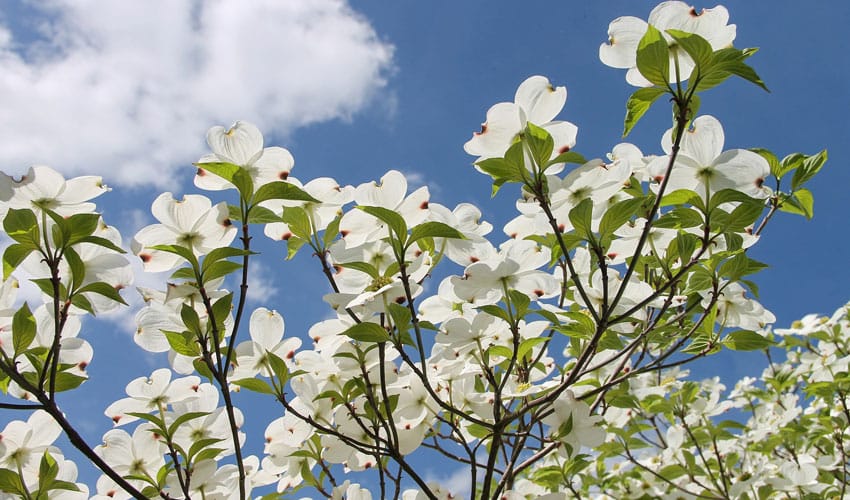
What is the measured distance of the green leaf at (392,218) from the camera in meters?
0.88

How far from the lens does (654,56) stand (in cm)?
83

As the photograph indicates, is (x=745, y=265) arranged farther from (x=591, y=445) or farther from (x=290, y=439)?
(x=290, y=439)

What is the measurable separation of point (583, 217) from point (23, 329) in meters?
0.77

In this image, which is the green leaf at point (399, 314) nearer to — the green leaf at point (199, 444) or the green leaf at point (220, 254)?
the green leaf at point (220, 254)

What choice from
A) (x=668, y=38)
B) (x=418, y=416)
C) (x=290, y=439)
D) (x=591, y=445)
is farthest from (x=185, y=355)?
(x=668, y=38)

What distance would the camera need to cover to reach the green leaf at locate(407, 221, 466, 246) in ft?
2.94

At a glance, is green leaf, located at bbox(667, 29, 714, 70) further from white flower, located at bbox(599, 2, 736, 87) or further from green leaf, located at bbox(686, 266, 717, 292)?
green leaf, located at bbox(686, 266, 717, 292)

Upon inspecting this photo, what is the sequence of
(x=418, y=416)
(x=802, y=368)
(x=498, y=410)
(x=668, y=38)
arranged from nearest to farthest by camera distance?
(x=668, y=38)
(x=498, y=410)
(x=418, y=416)
(x=802, y=368)

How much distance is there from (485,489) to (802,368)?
1.91m

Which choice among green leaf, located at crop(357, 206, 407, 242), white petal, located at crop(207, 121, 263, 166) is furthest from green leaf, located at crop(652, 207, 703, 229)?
white petal, located at crop(207, 121, 263, 166)

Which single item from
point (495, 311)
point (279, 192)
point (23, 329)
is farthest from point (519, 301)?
point (23, 329)

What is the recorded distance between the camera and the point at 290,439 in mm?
1175

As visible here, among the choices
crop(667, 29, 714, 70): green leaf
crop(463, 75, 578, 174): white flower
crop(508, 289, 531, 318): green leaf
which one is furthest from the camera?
crop(508, 289, 531, 318): green leaf

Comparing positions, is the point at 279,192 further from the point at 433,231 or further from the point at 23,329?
the point at 23,329
